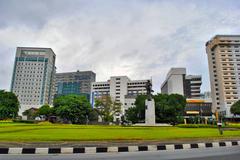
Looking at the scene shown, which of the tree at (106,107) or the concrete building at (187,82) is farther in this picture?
the concrete building at (187,82)

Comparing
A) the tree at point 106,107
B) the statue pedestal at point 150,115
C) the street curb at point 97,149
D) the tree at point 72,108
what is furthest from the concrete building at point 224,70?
the street curb at point 97,149

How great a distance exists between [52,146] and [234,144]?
942 cm

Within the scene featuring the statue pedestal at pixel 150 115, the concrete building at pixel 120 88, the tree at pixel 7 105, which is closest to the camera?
the statue pedestal at pixel 150 115

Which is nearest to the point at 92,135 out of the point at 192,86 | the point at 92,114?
the point at 92,114

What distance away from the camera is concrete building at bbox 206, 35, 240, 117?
9525 centimetres

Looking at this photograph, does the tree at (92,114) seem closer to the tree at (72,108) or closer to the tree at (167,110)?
the tree at (72,108)

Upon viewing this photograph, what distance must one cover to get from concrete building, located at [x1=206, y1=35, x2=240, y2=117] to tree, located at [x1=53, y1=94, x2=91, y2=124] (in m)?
60.7

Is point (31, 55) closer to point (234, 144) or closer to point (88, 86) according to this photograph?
point (88, 86)

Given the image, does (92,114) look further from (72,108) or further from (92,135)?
(92,135)

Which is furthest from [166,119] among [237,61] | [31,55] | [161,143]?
[31,55]

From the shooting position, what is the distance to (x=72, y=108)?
186ft

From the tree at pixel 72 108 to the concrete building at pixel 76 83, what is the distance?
115381 millimetres

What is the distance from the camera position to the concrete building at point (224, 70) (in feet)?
313

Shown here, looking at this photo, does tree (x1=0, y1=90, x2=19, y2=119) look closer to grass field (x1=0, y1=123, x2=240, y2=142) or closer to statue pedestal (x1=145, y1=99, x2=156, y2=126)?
statue pedestal (x1=145, y1=99, x2=156, y2=126)
